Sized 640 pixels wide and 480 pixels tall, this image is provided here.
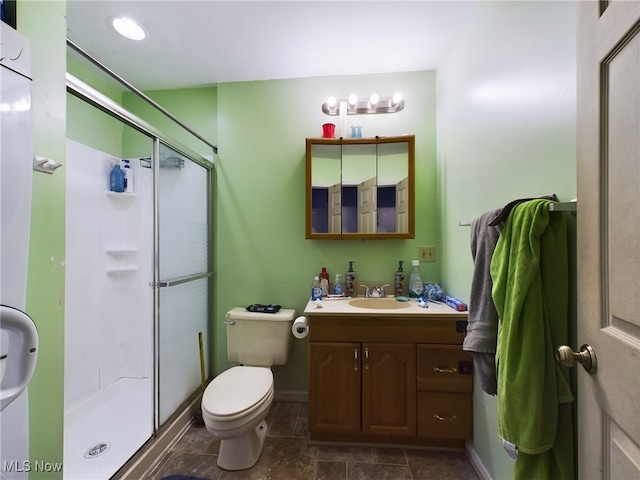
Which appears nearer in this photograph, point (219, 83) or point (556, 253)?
point (556, 253)

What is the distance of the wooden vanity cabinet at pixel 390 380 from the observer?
1.30 metres

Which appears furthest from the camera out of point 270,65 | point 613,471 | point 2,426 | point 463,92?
point 270,65

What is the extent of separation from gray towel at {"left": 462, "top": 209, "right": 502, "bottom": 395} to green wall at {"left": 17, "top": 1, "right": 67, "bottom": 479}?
4.45ft

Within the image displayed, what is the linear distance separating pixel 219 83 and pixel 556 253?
2245mm

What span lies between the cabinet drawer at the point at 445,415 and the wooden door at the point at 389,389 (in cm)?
5

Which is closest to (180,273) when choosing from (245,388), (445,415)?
(245,388)

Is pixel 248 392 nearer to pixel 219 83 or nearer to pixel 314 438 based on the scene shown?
pixel 314 438

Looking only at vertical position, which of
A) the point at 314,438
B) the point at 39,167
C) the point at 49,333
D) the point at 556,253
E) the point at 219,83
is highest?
the point at 219,83

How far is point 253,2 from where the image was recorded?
1254 millimetres

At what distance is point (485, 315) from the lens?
33.3 inches

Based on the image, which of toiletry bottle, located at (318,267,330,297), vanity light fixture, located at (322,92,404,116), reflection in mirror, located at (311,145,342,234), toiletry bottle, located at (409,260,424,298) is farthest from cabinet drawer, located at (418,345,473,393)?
vanity light fixture, located at (322,92,404,116)

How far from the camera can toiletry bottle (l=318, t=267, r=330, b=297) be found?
1.71 metres

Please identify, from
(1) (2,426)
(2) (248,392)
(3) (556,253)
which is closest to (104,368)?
(2) (248,392)

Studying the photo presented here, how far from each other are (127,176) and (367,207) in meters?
1.84
